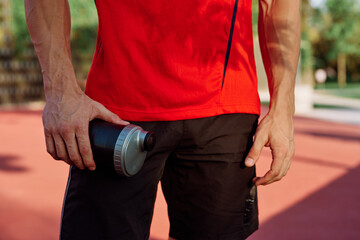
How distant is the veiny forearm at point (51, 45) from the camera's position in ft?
4.01

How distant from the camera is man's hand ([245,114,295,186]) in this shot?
147cm

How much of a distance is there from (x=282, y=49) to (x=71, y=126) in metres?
0.86

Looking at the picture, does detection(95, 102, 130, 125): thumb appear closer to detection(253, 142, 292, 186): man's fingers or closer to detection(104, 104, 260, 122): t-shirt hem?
detection(104, 104, 260, 122): t-shirt hem

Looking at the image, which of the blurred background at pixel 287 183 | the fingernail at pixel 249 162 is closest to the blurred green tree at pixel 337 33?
the blurred background at pixel 287 183

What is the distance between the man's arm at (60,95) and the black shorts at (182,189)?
14 cm

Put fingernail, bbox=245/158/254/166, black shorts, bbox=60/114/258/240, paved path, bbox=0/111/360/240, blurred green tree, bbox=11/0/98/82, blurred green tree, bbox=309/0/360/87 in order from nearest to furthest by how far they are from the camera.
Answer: black shorts, bbox=60/114/258/240, fingernail, bbox=245/158/254/166, paved path, bbox=0/111/360/240, blurred green tree, bbox=11/0/98/82, blurred green tree, bbox=309/0/360/87

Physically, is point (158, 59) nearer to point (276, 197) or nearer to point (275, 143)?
point (275, 143)

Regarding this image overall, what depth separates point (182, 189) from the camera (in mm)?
1442

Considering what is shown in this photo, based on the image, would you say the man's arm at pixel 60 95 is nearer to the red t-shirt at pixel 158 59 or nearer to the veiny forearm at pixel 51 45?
the veiny forearm at pixel 51 45

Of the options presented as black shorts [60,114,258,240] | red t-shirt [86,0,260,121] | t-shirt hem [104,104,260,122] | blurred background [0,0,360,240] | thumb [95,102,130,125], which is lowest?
blurred background [0,0,360,240]

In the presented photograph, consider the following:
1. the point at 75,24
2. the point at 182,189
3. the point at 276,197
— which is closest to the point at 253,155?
the point at 182,189

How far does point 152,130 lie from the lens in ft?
4.44

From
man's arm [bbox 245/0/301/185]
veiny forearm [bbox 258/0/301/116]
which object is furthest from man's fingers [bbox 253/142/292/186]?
veiny forearm [bbox 258/0/301/116]

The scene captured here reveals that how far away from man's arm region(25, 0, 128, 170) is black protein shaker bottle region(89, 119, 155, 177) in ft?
0.07
